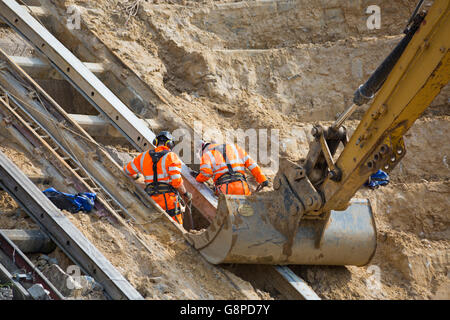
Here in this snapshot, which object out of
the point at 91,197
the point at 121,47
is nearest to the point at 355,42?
the point at 121,47

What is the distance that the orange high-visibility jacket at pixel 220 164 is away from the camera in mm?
9531

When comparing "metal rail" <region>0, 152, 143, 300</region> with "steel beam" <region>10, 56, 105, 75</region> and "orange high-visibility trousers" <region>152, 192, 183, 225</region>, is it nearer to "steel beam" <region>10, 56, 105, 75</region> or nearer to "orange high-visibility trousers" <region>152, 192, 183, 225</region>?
"orange high-visibility trousers" <region>152, 192, 183, 225</region>

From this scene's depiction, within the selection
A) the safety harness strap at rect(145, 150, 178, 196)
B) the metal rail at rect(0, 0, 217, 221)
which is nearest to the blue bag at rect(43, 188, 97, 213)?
the safety harness strap at rect(145, 150, 178, 196)

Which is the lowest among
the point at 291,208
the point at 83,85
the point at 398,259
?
the point at 398,259

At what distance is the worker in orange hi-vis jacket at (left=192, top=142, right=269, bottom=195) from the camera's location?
9484 mm

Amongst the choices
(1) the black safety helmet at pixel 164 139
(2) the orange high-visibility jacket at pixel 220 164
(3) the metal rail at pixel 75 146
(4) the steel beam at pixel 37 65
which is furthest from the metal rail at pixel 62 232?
(4) the steel beam at pixel 37 65

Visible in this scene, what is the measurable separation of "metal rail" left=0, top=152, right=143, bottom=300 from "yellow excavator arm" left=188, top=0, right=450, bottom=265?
3.99 ft

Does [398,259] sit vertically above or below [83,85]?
below

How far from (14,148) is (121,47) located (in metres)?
3.03

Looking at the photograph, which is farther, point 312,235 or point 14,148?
point 14,148

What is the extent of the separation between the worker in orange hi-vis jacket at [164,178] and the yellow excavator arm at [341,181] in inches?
33.6

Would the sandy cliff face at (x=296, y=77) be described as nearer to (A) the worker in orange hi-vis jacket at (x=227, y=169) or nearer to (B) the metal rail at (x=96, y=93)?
(B) the metal rail at (x=96, y=93)
